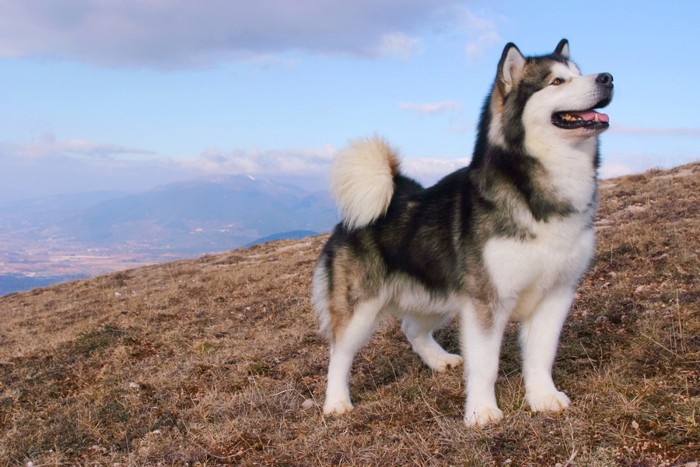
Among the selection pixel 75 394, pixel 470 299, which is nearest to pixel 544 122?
pixel 470 299

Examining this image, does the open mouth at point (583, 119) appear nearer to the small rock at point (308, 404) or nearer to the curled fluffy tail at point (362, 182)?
the curled fluffy tail at point (362, 182)

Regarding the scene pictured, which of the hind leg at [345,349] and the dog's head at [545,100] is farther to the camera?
the hind leg at [345,349]

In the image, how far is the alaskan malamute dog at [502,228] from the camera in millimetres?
3896

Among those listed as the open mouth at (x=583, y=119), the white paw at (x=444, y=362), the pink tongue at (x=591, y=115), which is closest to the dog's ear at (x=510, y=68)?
the open mouth at (x=583, y=119)

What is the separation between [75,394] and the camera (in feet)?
20.9

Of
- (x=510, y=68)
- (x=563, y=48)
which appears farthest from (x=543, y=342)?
(x=563, y=48)

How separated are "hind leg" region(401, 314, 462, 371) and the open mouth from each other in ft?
7.76

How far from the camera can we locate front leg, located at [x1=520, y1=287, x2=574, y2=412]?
4.21 meters

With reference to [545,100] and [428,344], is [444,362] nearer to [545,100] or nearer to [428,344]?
[428,344]

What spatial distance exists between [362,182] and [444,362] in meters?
1.98

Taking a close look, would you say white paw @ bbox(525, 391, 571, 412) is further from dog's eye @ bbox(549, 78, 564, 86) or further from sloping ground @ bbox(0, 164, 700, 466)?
dog's eye @ bbox(549, 78, 564, 86)

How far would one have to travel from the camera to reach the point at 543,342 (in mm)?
4301

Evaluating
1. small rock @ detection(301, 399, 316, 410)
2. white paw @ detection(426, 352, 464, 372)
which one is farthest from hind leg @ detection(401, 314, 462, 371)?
small rock @ detection(301, 399, 316, 410)

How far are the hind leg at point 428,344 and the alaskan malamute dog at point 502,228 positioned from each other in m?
0.84
